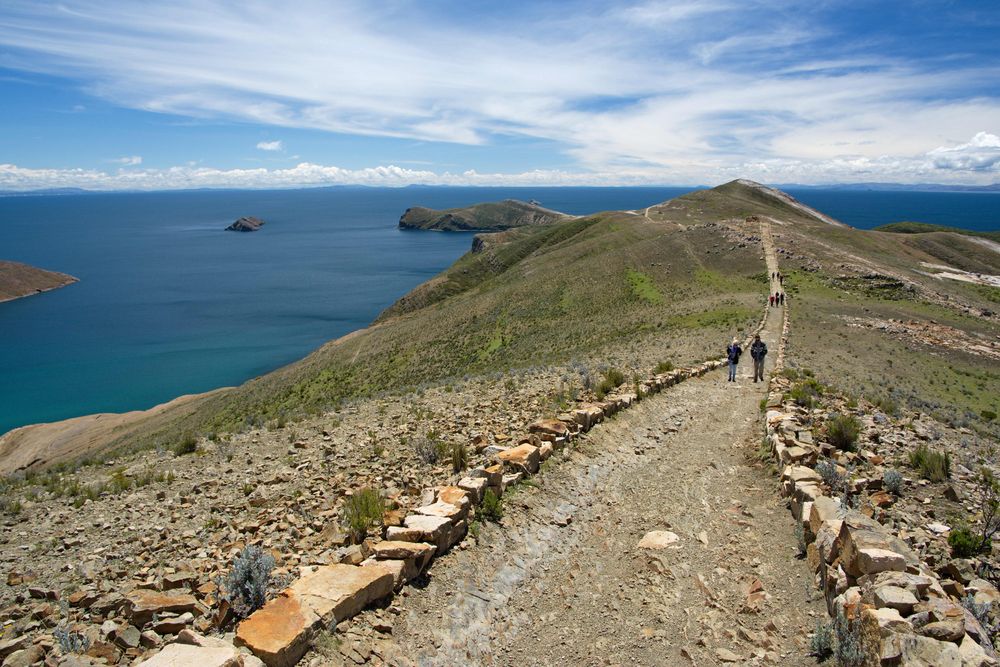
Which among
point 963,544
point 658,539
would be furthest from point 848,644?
point 658,539

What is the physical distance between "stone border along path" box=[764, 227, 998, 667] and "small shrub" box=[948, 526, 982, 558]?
29.6 inches

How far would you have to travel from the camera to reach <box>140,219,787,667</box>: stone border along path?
5520 millimetres

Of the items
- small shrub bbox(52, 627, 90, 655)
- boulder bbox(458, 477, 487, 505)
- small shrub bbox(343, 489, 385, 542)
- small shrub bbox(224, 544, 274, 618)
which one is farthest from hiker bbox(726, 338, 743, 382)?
small shrub bbox(52, 627, 90, 655)

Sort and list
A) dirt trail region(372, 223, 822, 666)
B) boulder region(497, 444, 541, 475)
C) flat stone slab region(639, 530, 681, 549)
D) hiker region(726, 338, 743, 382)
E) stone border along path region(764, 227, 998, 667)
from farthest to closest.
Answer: hiker region(726, 338, 743, 382)
boulder region(497, 444, 541, 475)
flat stone slab region(639, 530, 681, 549)
dirt trail region(372, 223, 822, 666)
stone border along path region(764, 227, 998, 667)

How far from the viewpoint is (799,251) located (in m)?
54.1

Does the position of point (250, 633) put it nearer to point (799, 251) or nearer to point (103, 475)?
point (103, 475)

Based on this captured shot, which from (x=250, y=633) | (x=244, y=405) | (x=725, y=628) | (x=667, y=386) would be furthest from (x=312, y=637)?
(x=244, y=405)

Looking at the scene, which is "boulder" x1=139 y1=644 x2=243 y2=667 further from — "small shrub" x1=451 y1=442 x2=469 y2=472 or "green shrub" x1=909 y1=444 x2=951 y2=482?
"green shrub" x1=909 y1=444 x2=951 y2=482

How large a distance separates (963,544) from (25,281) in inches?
6355

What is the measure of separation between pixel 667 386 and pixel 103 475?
1635 centimetres

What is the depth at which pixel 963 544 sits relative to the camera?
7.39 meters

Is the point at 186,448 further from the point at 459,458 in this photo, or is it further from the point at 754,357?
the point at 754,357

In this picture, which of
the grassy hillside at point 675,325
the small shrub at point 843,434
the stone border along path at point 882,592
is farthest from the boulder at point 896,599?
the grassy hillside at point 675,325

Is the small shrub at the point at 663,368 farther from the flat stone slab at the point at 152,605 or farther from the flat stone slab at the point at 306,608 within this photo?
the flat stone slab at the point at 152,605
